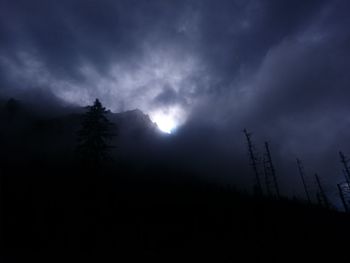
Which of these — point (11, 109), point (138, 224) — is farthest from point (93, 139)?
point (11, 109)

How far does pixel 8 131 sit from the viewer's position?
175ft

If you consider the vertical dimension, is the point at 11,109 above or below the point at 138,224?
above

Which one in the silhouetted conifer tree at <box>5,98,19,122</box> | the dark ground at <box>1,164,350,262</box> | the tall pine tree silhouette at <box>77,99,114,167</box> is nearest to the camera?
the dark ground at <box>1,164,350,262</box>

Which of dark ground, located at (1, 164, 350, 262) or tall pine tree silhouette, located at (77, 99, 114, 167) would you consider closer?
dark ground, located at (1, 164, 350, 262)

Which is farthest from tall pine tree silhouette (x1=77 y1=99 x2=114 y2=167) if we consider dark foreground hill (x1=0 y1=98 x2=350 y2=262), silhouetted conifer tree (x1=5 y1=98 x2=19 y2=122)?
silhouetted conifer tree (x1=5 y1=98 x2=19 y2=122)

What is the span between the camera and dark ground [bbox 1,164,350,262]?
560 inches

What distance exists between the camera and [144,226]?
18.5 metres

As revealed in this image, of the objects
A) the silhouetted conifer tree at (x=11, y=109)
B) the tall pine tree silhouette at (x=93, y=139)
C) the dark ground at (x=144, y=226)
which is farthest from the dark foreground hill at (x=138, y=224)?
the silhouetted conifer tree at (x=11, y=109)

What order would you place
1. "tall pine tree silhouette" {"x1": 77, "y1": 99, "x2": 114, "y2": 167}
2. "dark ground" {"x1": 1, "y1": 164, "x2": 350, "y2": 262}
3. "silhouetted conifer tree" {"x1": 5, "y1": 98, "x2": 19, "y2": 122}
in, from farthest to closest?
"silhouetted conifer tree" {"x1": 5, "y1": 98, "x2": 19, "y2": 122}, "tall pine tree silhouette" {"x1": 77, "y1": 99, "x2": 114, "y2": 167}, "dark ground" {"x1": 1, "y1": 164, "x2": 350, "y2": 262}

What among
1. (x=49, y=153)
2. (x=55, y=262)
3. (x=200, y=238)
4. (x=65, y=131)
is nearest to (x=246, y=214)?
(x=200, y=238)

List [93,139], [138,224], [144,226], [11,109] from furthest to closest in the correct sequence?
[11,109] < [93,139] < [138,224] < [144,226]

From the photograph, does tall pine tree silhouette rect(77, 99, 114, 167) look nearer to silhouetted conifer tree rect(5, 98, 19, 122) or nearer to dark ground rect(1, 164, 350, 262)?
dark ground rect(1, 164, 350, 262)

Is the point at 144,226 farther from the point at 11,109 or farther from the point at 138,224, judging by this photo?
the point at 11,109

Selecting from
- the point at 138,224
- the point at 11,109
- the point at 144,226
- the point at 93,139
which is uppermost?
the point at 11,109
